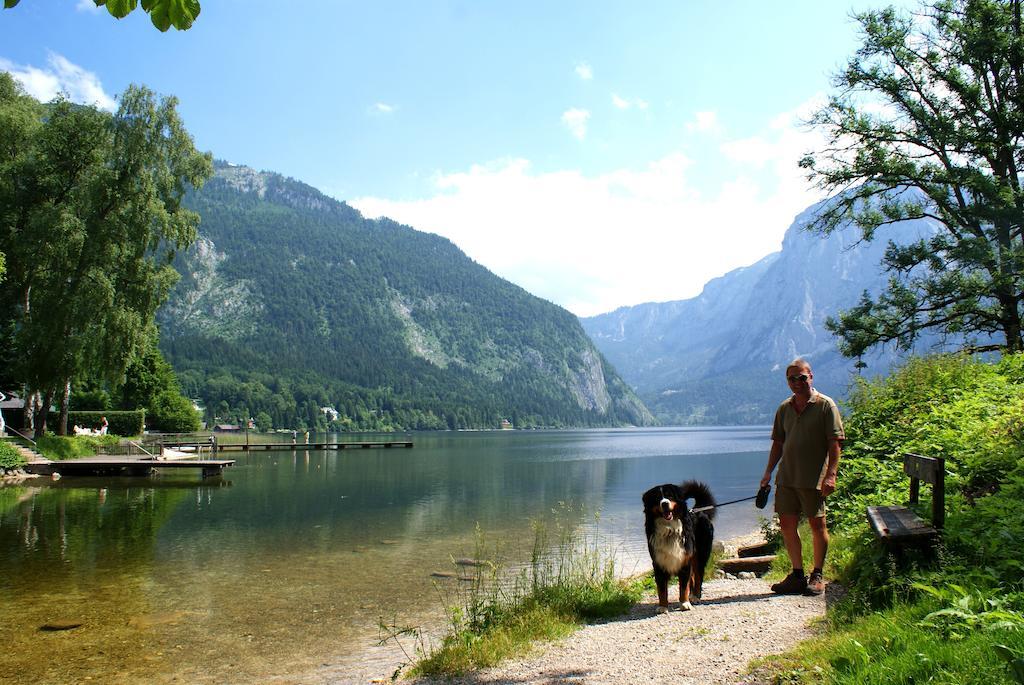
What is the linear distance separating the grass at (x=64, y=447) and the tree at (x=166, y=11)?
119 ft

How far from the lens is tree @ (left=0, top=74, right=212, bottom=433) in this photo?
28797mm

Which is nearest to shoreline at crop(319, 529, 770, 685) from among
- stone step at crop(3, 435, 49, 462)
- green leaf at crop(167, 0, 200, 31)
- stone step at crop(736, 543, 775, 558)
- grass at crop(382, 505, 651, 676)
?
grass at crop(382, 505, 651, 676)

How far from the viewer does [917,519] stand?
6527 mm

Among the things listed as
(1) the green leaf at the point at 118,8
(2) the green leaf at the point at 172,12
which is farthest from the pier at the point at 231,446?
(2) the green leaf at the point at 172,12

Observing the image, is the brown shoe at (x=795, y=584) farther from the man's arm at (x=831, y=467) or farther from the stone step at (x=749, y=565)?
the stone step at (x=749, y=565)

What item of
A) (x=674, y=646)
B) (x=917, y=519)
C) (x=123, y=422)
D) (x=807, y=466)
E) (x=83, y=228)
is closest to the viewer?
(x=674, y=646)

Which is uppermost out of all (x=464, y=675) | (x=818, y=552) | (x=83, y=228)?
(x=83, y=228)

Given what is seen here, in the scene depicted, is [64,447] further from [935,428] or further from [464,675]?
[935,428]

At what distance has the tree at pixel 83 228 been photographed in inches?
1134

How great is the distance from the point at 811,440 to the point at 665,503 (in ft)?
5.58

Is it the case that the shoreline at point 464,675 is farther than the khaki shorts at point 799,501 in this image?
No

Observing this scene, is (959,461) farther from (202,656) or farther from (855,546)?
(202,656)

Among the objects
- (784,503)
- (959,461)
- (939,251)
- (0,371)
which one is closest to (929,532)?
(784,503)

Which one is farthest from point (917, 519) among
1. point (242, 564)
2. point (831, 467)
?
point (242, 564)
